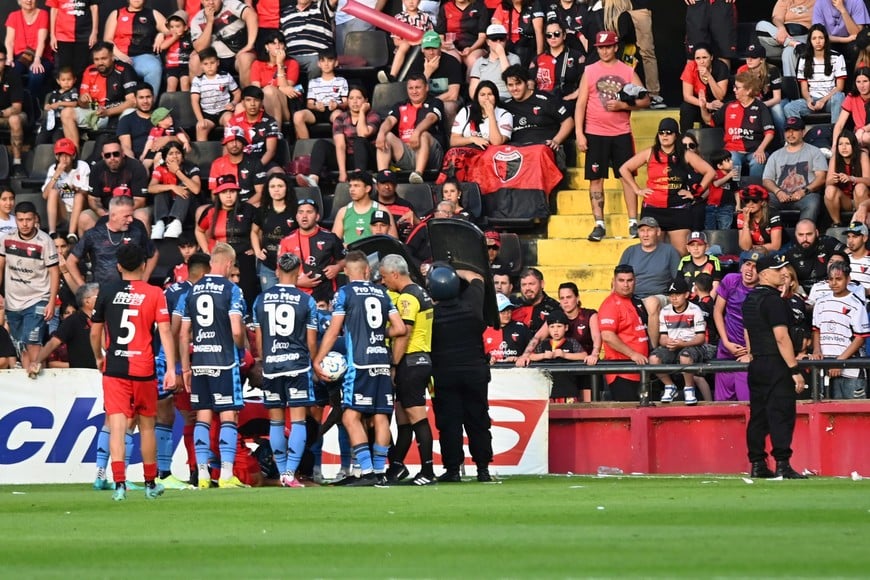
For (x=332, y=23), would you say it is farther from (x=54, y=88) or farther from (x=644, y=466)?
(x=644, y=466)

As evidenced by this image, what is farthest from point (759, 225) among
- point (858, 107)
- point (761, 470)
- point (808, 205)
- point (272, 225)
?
point (272, 225)

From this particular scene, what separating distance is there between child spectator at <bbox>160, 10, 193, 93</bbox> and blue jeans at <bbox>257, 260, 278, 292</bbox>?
4.78m

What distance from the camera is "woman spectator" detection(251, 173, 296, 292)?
1972 centimetres

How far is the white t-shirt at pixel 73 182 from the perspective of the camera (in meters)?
22.0

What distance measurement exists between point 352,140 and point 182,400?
22.3 feet

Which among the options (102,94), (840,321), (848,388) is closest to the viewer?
(848,388)

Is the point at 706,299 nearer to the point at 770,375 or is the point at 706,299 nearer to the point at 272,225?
the point at 770,375

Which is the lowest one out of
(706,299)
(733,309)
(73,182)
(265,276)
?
(733,309)

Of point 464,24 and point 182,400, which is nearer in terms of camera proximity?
point 182,400

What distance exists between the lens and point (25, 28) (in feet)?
81.6

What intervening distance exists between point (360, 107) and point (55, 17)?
19.7 feet

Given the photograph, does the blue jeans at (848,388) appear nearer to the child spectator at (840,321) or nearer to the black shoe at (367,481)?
the child spectator at (840,321)

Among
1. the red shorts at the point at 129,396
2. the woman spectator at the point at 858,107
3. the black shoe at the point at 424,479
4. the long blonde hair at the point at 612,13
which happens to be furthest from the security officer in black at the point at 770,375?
the long blonde hair at the point at 612,13

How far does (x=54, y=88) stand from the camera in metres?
24.7
